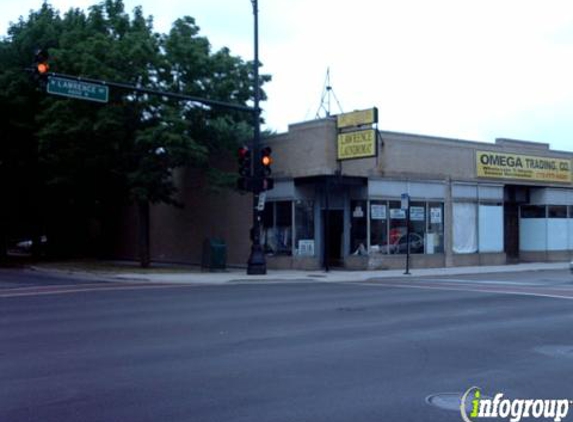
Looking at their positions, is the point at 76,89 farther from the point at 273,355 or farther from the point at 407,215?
the point at 407,215

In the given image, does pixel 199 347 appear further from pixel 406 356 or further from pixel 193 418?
pixel 193 418

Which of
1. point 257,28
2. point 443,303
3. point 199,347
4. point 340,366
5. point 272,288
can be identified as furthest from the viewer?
point 257,28

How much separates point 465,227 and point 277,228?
9.44 m

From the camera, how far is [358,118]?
29.4m

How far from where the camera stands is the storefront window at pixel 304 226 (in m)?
31.3

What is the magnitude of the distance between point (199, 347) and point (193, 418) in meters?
4.15

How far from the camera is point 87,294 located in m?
20.3

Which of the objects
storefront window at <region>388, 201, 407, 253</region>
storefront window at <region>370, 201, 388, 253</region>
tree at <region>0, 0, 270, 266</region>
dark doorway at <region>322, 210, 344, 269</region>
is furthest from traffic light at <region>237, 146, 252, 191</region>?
storefront window at <region>388, 201, 407, 253</region>

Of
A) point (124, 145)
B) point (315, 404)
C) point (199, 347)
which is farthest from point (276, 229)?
point (315, 404)

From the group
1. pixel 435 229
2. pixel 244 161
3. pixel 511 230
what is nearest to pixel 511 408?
pixel 244 161

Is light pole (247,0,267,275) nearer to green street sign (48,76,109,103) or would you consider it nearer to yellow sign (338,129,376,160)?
yellow sign (338,129,376,160)

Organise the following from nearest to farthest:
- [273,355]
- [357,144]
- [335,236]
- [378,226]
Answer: [273,355] < [357,144] < [378,226] < [335,236]

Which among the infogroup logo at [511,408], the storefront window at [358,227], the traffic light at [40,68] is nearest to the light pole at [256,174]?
the storefront window at [358,227]

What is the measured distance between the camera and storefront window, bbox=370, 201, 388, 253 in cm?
3161
